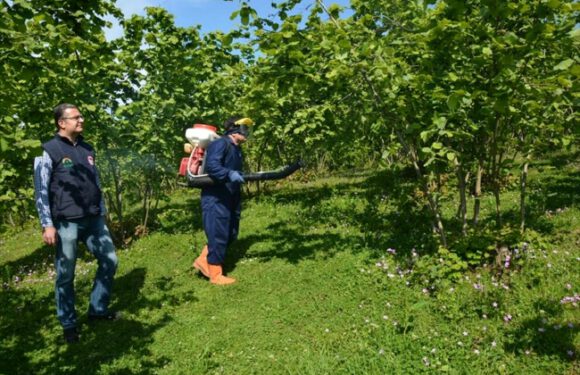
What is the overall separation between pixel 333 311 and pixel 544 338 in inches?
87.5

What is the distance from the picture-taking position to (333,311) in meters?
5.12

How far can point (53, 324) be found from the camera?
575 cm

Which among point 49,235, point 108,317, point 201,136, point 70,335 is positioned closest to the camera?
point 49,235

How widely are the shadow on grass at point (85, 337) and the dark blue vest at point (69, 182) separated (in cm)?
155

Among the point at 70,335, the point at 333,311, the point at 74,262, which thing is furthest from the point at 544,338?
the point at 70,335

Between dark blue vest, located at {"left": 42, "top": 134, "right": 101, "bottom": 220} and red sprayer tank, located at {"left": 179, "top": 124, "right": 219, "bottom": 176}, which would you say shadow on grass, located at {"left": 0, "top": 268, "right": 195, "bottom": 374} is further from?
red sprayer tank, located at {"left": 179, "top": 124, "right": 219, "bottom": 176}

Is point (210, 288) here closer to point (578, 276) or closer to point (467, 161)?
point (467, 161)

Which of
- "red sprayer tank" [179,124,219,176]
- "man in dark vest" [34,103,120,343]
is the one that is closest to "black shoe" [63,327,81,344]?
"man in dark vest" [34,103,120,343]

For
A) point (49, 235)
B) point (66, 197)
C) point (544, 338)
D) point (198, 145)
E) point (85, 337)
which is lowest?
point (85, 337)

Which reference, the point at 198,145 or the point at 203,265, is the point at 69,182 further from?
the point at 203,265

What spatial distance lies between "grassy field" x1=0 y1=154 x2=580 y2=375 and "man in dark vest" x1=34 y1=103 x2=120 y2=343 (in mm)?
754

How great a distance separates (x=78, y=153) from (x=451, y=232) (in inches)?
212

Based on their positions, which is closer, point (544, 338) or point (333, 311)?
point (544, 338)

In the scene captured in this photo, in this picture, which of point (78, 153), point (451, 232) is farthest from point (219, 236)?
point (451, 232)
